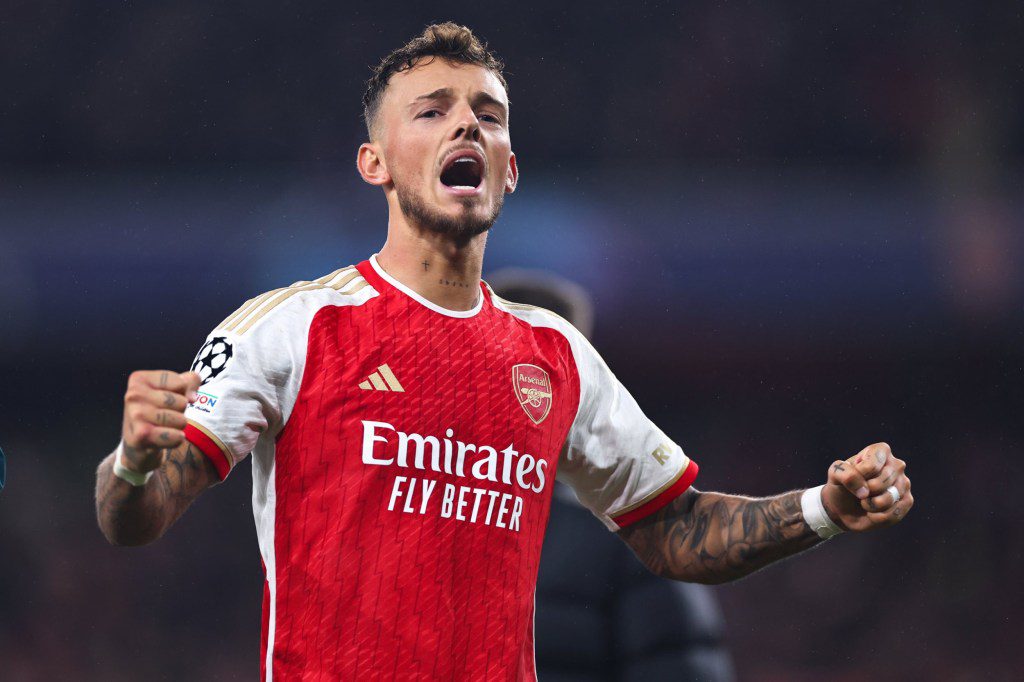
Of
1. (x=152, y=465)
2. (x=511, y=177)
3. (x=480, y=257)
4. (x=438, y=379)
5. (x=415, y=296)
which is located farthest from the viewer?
(x=511, y=177)

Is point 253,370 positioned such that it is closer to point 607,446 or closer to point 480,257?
point 480,257

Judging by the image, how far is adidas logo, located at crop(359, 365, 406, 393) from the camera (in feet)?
8.18

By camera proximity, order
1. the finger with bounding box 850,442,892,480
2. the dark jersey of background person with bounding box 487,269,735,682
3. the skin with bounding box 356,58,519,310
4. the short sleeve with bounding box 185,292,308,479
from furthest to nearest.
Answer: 1. the dark jersey of background person with bounding box 487,269,735,682
2. the skin with bounding box 356,58,519,310
3. the finger with bounding box 850,442,892,480
4. the short sleeve with bounding box 185,292,308,479

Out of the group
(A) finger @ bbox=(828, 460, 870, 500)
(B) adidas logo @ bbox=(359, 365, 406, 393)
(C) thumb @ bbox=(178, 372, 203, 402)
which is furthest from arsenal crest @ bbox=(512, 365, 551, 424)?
(C) thumb @ bbox=(178, 372, 203, 402)

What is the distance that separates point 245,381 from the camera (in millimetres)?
2375

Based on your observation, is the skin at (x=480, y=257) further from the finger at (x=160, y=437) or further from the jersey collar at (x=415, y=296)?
the finger at (x=160, y=437)

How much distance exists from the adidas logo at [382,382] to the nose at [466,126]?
23.0 inches

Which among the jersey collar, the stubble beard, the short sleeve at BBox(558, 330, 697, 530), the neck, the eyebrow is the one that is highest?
the eyebrow

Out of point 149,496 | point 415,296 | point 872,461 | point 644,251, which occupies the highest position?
point 644,251

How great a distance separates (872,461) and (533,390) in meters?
0.73

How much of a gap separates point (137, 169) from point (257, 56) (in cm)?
140

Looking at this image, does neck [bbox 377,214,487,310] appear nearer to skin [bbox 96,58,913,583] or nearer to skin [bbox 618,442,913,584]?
skin [bbox 96,58,913,583]

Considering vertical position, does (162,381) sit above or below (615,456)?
below

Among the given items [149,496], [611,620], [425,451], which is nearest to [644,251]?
[611,620]
